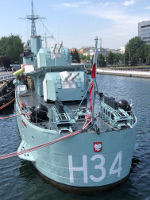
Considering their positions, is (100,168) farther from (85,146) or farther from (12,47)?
(12,47)

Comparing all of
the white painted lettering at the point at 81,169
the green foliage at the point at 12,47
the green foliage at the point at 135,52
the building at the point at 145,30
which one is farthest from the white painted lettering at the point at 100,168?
the building at the point at 145,30

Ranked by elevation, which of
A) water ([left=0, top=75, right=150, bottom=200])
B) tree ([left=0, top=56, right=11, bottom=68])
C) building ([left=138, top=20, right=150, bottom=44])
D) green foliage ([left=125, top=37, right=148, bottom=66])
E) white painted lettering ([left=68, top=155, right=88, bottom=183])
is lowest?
water ([left=0, top=75, right=150, bottom=200])

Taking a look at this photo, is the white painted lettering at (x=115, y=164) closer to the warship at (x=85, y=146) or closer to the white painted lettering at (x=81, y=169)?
the warship at (x=85, y=146)

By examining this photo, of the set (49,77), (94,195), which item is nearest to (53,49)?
(49,77)

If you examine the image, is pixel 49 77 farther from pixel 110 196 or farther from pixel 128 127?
pixel 110 196

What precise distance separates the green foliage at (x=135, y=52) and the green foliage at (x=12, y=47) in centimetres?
5204

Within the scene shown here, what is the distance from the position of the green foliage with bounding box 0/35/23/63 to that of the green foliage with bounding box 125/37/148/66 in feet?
171

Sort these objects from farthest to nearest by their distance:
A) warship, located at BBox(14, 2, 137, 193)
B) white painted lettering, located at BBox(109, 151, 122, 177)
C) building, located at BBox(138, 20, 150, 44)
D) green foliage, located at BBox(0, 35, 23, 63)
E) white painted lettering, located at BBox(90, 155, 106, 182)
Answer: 1. building, located at BBox(138, 20, 150, 44)
2. green foliage, located at BBox(0, 35, 23, 63)
3. white painted lettering, located at BBox(109, 151, 122, 177)
4. white painted lettering, located at BBox(90, 155, 106, 182)
5. warship, located at BBox(14, 2, 137, 193)

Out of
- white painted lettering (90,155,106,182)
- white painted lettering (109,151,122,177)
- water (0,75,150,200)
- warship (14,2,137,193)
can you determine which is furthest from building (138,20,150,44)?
white painted lettering (90,155,106,182)

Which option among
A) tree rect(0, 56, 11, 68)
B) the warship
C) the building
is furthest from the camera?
the building

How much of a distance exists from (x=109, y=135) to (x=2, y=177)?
289 inches

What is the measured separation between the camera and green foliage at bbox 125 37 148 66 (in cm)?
10662

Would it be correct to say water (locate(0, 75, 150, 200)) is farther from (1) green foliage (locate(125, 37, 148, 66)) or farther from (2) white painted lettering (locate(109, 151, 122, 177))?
(1) green foliage (locate(125, 37, 148, 66))

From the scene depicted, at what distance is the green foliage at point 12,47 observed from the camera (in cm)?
9075
